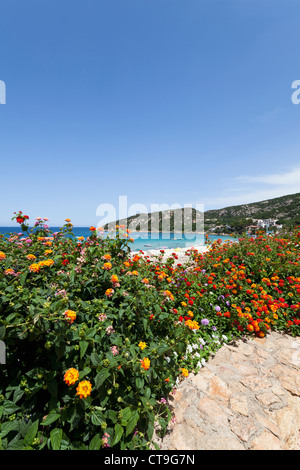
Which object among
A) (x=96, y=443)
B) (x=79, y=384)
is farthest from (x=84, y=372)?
(x=96, y=443)

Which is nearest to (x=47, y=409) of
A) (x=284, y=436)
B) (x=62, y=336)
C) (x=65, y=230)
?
(x=62, y=336)

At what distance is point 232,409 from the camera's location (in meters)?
1.88

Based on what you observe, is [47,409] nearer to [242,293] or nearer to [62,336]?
[62,336]

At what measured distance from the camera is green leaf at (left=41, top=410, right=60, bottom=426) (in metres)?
1.10

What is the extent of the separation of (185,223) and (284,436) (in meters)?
43.8

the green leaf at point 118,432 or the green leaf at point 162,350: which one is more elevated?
the green leaf at point 162,350

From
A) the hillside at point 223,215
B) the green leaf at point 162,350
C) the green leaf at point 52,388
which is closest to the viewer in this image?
the green leaf at point 52,388

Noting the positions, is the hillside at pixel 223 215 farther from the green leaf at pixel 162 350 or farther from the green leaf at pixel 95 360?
the green leaf at pixel 95 360

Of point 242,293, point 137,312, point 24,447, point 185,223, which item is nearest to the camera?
point 24,447

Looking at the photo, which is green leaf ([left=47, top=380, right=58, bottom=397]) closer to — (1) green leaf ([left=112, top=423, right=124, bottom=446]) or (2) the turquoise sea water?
(1) green leaf ([left=112, top=423, right=124, bottom=446])

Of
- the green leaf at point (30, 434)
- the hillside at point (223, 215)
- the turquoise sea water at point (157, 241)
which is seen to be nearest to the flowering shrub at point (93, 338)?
the green leaf at point (30, 434)

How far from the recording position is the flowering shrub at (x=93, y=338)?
46.6 inches

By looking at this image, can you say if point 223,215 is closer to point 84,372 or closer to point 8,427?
point 84,372

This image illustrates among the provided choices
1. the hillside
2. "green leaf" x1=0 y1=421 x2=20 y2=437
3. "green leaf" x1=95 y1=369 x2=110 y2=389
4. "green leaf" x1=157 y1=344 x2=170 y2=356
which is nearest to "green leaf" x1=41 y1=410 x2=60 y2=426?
"green leaf" x1=0 y1=421 x2=20 y2=437
